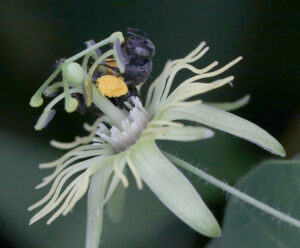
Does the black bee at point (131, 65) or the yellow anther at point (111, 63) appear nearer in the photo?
the black bee at point (131, 65)

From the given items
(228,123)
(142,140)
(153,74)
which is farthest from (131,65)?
(153,74)

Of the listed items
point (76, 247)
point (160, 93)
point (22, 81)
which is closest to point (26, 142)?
point (22, 81)

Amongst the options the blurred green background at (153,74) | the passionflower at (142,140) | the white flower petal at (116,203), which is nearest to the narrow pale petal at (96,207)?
the passionflower at (142,140)

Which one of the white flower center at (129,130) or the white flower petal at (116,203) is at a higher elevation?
the white flower center at (129,130)

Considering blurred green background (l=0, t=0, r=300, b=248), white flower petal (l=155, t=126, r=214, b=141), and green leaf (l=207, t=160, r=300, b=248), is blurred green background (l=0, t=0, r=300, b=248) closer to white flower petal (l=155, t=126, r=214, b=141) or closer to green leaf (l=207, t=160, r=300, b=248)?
green leaf (l=207, t=160, r=300, b=248)

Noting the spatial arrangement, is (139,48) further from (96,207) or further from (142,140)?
(96,207)

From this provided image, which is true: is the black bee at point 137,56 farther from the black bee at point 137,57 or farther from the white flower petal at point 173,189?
the white flower petal at point 173,189

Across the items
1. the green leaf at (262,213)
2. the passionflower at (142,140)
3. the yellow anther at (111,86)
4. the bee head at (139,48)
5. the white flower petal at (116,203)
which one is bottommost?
the green leaf at (262,213)
